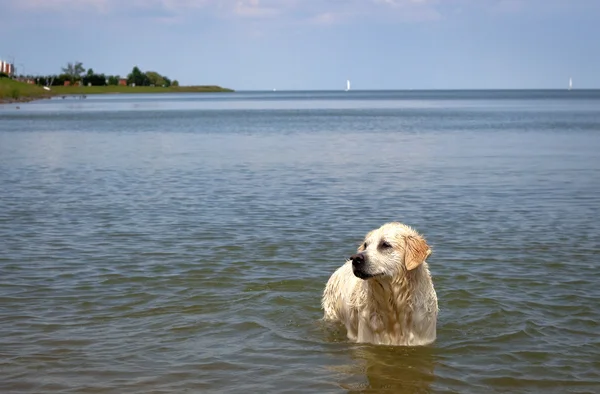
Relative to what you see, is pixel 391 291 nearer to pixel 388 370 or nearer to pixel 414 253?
pixel 414 253

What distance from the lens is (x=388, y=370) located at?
9.33 m

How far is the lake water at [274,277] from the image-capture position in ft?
30.6

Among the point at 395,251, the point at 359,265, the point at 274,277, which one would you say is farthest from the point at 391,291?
the point at 274,277

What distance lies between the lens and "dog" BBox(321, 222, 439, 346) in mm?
9094

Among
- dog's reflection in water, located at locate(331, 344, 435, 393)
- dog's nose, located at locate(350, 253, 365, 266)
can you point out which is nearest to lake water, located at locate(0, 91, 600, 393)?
dog's reflection in water, located at locate(331, 344, 435, 393)

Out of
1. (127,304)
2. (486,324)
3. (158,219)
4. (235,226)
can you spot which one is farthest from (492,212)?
(127,304)

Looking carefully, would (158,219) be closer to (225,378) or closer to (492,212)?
(492,212)

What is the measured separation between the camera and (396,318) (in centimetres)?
954

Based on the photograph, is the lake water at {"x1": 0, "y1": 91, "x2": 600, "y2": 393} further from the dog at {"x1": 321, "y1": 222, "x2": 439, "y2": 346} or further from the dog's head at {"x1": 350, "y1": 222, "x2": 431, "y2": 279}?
the dog's head at {"x1": 350, "y1": 222, "x2": 431, "y2": 279}

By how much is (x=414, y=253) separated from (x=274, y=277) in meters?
4.63

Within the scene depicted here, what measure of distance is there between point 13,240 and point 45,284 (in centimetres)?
362

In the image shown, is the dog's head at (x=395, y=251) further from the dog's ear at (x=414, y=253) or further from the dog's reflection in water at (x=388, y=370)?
the dog's reflection in water at (x=388, y=370)

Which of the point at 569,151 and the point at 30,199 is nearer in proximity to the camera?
the point at 30,199

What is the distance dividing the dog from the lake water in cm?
19
